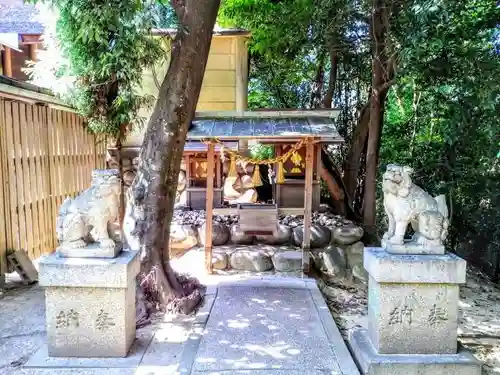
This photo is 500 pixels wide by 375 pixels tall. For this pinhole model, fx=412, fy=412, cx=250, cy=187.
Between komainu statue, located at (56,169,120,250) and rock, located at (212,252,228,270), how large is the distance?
3.88 m

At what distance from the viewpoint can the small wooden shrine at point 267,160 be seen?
696cm

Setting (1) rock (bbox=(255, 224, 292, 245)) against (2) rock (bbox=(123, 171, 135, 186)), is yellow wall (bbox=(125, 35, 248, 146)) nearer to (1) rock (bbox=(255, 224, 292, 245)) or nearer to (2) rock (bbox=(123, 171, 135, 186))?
(2) rock (bbox=(123, 171, 135, 186))

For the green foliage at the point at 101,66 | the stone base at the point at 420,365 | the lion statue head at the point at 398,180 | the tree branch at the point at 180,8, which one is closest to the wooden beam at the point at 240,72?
the green foliage at the point at 101,66

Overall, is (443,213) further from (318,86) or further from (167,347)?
(318,86)

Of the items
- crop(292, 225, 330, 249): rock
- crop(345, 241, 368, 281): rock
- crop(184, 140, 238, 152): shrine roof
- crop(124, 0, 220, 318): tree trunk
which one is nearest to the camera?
crop(124, 0, 220, 318): tree trunk

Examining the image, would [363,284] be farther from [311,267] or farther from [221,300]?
[221,300]

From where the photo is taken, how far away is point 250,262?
797 cm

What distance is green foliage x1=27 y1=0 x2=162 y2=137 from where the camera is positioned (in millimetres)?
6953

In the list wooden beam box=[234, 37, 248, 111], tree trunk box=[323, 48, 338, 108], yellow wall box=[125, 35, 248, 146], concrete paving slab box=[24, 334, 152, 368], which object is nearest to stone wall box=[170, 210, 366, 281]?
yellow wall box=[125, 35, 248, 146]

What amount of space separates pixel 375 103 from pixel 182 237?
4988 mm

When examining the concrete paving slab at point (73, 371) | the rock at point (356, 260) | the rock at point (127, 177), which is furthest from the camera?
the rock at point (127, 177)

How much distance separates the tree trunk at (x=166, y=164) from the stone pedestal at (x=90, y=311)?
144 cm

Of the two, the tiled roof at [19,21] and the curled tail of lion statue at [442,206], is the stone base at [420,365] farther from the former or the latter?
the tiled roof at [19,21]

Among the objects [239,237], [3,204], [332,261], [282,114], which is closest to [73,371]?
[3,204]
